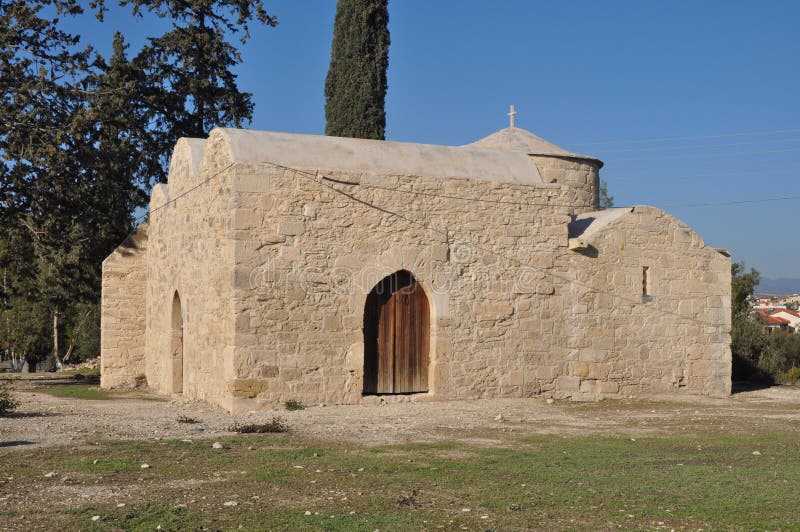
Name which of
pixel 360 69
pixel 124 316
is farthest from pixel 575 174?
pixel 124 316

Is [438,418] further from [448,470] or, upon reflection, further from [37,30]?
[37,30]

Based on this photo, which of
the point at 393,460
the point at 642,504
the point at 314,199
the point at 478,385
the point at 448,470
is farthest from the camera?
the point at 478,385

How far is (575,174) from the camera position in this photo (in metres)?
17.8

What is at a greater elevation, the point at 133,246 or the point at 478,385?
the point at 133,246

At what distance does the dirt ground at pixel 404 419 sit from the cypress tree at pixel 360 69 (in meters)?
7.79

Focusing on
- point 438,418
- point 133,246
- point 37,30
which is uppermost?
point 37,30

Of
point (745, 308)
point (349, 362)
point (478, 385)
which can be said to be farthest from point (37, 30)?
point (745, 308)

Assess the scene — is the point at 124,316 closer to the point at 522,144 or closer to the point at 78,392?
the point at 78,392

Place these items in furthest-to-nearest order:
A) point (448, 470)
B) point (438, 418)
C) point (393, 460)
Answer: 1. point (438, 418)
2. point (393, 460)
3. point (448, 470)

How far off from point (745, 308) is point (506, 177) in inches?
504

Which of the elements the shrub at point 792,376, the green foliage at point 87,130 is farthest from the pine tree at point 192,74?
the shrub at point 792,376

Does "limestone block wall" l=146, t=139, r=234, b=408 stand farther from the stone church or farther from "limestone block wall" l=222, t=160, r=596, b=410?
"limestone block wall" l=222, t=160, r=596, b=410

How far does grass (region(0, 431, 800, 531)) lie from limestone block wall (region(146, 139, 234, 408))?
3.65 metres

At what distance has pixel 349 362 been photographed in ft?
40.2
